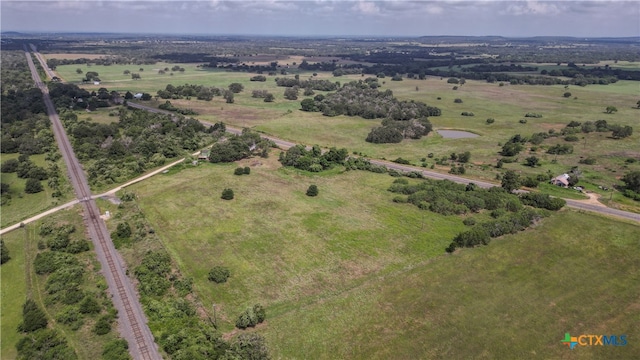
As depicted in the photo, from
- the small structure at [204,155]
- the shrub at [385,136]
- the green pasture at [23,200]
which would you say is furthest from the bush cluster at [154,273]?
the shrub at [385,136]

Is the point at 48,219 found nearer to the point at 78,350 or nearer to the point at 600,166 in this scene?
the point at 78,350

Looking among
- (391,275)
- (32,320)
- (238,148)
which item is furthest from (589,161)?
(32,320)

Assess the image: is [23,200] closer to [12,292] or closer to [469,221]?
[12,292]

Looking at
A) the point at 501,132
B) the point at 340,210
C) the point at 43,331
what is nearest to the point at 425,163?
the point at 340,210

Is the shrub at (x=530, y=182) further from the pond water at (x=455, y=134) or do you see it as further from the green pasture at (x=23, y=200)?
the green pasture at (x=23, y=200)

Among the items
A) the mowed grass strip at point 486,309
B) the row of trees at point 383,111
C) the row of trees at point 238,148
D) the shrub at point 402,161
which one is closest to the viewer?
the mowed grass strip at point 486,309

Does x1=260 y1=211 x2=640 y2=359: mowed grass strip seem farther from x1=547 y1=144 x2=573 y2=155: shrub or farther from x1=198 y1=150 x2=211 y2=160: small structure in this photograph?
x1=198 y1=150 x2=211 y2=160: small structure
